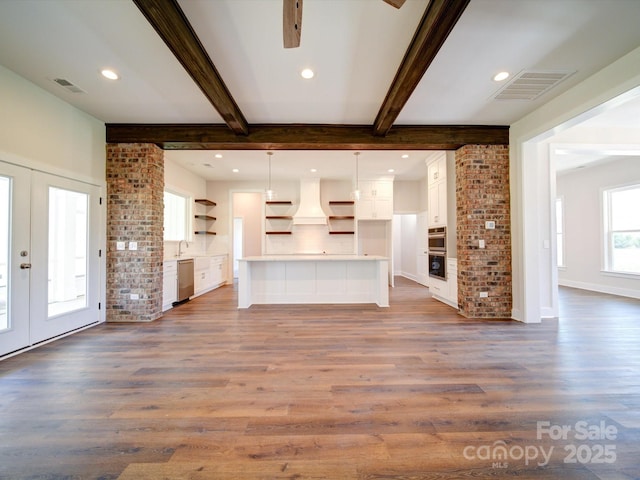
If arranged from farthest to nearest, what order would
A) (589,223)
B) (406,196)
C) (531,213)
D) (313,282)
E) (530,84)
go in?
(406,196)
(589,223)
(313,282)
(531,213)
(530,84)

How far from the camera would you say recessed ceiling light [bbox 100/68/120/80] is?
276 centimetres

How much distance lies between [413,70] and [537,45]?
108 cm

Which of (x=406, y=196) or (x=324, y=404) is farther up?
(x=406, y=196)

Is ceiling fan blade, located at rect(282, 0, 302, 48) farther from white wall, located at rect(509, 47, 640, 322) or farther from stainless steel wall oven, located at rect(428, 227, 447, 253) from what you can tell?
stainless steel wall oven, located at rect(428, 227, 447, 253)

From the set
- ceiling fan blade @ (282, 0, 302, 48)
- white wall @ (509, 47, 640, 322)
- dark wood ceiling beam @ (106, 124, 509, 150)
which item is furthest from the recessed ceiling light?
white wall @ (509, 47, 640, 322)

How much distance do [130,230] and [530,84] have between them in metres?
5.55

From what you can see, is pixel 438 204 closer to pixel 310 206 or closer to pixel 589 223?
pixel 310 206

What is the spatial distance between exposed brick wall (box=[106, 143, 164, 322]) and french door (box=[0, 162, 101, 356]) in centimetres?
19

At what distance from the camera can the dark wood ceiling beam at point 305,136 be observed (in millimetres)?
4043

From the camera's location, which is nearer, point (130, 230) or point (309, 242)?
point (130, 230)

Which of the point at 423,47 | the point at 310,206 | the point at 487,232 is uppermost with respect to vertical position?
the point at 423,47

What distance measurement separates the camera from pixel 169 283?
4910 mm

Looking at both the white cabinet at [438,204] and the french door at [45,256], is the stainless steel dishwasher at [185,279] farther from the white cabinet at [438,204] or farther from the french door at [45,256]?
the white cabinet at [438,204]

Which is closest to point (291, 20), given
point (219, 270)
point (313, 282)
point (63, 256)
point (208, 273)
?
point (63, 256)
